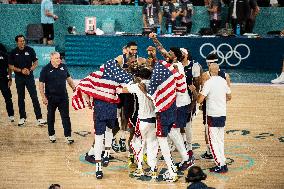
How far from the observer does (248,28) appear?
21.7 meters

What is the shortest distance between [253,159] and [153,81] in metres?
2.90

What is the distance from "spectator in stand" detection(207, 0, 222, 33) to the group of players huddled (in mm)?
9855

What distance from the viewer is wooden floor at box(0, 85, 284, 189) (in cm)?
1091

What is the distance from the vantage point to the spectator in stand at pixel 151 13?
21719 mm

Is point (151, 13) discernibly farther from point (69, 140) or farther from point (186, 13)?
point (69, 140)

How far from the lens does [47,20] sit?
2223 cm

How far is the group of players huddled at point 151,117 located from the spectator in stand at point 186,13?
9877mm

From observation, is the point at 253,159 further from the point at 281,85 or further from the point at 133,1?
the point at 133,1

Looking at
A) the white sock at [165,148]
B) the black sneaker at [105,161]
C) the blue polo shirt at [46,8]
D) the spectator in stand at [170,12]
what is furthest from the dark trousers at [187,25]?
the white sock at [165,148]

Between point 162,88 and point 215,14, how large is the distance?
11.6 m

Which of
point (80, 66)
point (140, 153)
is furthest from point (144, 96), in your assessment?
point (80, 66)

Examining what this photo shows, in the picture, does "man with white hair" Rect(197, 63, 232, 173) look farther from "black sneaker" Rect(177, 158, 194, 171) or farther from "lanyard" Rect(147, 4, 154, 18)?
"lanyard" Rect(147, 4, 154, 18)

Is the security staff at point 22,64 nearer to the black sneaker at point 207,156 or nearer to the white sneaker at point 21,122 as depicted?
the white sneaker at point 21,122

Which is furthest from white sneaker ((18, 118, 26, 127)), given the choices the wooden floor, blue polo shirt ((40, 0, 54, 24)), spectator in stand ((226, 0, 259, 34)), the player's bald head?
spectator in stand ((226, 0, 259, 34))
